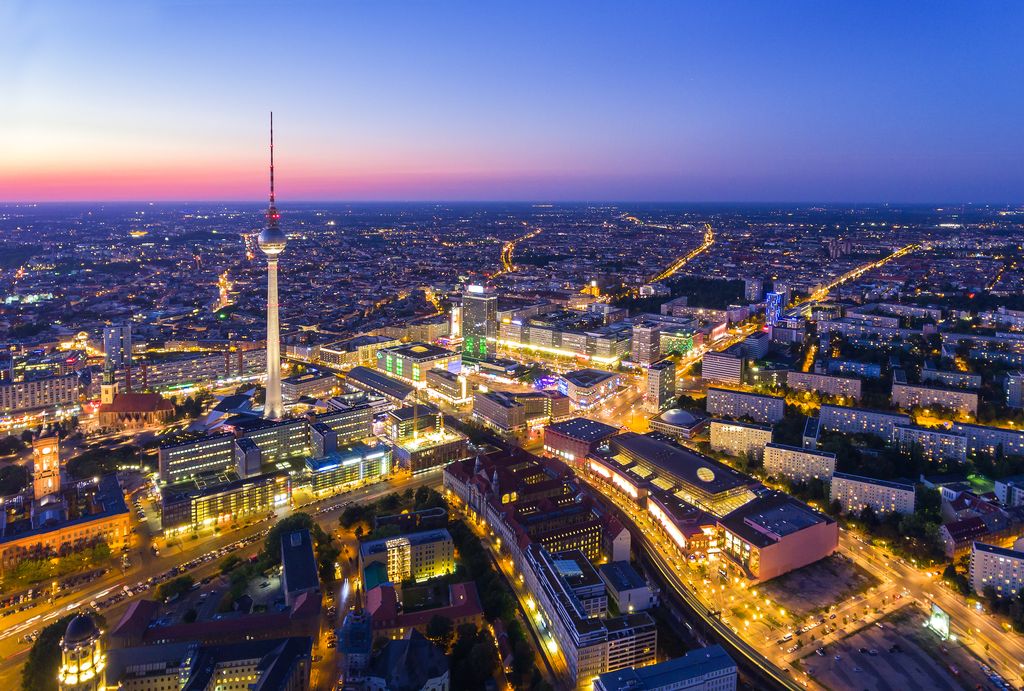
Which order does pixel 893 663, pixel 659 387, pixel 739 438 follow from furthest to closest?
1. pixel 659 387
2. pixel 739 438
3. pixel 893 663

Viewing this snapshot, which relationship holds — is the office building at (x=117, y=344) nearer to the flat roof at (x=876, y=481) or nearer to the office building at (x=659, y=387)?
the office building at (x=659, y=387)

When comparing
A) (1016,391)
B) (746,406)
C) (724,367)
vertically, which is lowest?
(746,406)

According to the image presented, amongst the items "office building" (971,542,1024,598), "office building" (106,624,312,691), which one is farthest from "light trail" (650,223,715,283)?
"office building" (106,624,312,691)

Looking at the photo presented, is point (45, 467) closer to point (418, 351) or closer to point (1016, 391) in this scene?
point (418, 351)

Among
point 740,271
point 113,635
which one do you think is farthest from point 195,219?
point 113,635

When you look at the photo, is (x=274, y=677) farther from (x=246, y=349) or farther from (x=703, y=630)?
(x=246, y=349)

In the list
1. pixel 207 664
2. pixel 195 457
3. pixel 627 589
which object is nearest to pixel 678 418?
pixel 627 589

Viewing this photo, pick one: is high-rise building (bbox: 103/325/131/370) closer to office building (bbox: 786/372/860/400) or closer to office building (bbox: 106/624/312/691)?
office building (bbox: 106/624/312/691)
